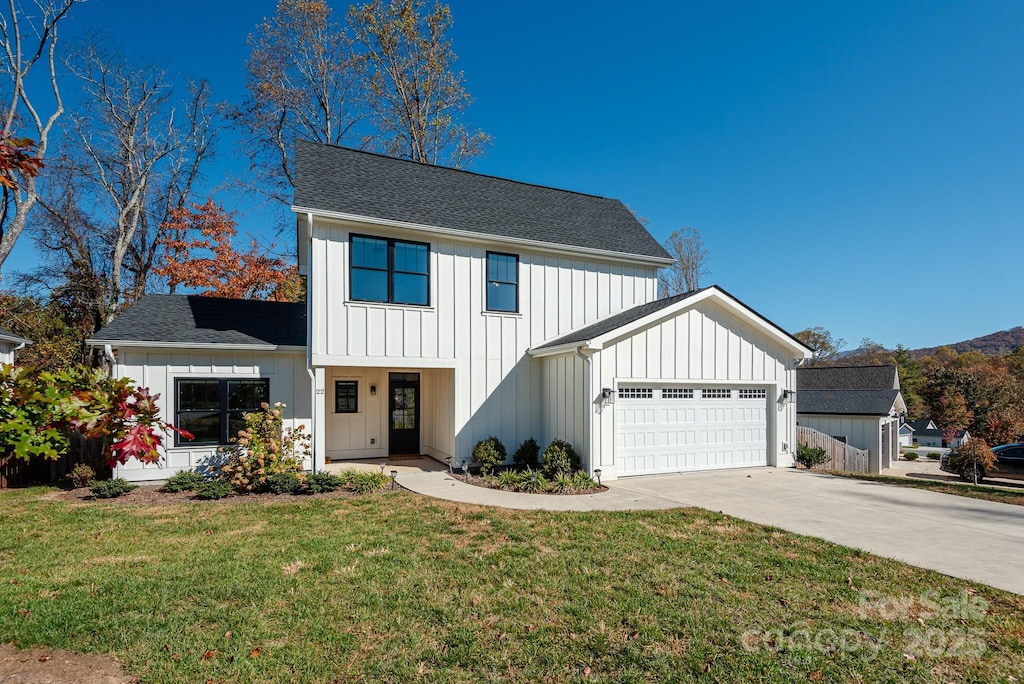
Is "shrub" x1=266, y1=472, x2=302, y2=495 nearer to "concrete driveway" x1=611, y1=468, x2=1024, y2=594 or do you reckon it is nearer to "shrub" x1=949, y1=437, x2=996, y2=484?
"concrete driveway" x1=611, y1=468, x2=1024, y2=594

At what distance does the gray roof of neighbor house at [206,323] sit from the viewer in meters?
10.3

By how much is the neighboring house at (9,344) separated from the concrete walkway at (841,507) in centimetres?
1160

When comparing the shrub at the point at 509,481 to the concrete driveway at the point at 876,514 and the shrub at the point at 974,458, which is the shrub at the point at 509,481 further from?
the shrub at the point at 974,458

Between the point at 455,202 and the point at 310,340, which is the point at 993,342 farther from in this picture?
the point at 310,340

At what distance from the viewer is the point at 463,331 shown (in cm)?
1188

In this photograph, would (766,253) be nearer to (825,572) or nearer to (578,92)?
(578,92)

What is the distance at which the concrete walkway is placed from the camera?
5773mm

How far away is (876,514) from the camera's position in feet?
25.5

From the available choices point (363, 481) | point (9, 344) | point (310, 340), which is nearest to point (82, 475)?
point (310, 340)

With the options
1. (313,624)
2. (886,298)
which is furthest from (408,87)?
(886,298)

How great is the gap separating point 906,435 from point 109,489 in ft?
184

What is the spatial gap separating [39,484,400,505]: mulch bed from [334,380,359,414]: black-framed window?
3.99 meters

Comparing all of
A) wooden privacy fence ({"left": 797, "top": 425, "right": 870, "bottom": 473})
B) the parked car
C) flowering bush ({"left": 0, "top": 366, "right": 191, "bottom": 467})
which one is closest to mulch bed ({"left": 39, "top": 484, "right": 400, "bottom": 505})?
flowering bush ({"left": 0, "top": 366, "right": 191, "bottom": 467})

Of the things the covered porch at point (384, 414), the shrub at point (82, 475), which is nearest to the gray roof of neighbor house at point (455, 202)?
the covered porch at point (384, 414)
